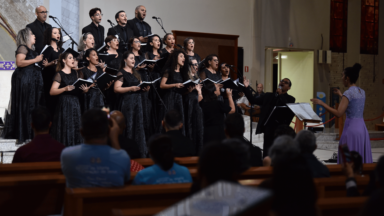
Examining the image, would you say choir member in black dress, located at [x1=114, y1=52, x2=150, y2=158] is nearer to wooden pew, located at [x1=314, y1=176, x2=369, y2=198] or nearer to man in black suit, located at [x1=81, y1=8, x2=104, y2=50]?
man in black suit, located at [x1=81, y1=8, x2=104, y2=50]

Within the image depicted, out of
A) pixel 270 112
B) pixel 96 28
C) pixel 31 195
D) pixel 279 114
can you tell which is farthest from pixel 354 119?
pixel 96 28

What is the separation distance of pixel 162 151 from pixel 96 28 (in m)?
4.52

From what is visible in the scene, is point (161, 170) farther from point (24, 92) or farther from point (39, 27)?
point (39, 27)

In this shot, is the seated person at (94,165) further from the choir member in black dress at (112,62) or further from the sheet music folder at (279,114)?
the sheet music folder at (279,114)

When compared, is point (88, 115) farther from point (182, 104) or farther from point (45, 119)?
point (182, 104)

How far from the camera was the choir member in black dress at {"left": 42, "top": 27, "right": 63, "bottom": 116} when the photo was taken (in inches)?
197

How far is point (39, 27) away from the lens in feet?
17.8

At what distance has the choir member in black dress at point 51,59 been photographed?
16.4ft

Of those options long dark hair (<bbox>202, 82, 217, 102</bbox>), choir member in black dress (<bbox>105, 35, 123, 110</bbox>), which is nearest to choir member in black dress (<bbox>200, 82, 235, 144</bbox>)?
long dark hair (<bbox>202, 82, 217, 102</bbox>)

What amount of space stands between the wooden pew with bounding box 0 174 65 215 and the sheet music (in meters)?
2.96

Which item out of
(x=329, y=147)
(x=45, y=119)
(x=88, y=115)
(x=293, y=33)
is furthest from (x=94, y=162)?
(x=293, y=33)

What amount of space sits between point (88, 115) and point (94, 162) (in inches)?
9.8

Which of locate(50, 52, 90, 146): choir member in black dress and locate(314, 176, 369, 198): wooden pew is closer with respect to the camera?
locate(314, 176, 369, 198): wooden pew

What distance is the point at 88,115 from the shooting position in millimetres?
2117
